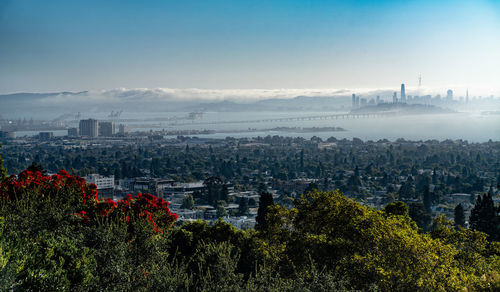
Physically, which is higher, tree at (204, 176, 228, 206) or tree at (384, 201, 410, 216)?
tree at (384, 201, 410, 216)

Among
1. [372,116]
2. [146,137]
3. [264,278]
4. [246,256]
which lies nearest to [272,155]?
[146,137]

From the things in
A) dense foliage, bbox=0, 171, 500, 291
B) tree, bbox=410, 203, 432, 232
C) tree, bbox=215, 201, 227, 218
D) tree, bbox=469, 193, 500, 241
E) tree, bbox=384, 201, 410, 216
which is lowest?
tree, bbox=215, 201, 227, 218

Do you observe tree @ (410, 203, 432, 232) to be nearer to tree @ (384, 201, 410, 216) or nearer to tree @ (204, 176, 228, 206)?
tree @ (384, 201, 410, 216)

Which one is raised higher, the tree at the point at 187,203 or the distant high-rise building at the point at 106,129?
the distant high-rise building at the point at 106,129

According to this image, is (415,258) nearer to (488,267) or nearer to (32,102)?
(488,267)

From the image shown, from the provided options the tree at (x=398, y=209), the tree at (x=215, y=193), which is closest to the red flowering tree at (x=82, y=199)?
the tree at (x=398, y=209)

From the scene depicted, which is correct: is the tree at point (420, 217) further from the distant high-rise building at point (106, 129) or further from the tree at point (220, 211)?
the distant high-rise building at point (106, 129)

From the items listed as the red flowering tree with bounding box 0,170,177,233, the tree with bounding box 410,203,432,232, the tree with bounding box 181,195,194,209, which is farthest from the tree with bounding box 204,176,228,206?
the red flowering tree with bounding box 0,170,177,233
